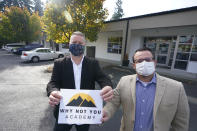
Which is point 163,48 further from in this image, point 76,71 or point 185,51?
point 76,71

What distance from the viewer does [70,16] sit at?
8.31 meters

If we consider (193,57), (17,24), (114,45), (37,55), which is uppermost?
(17,24)

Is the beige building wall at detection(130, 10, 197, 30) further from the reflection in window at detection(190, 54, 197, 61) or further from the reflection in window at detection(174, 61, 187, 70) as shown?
the reflection in window at detection(174, 61, 187, 70)

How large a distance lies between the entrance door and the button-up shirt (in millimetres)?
10360

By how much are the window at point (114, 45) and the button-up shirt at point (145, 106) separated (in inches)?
458

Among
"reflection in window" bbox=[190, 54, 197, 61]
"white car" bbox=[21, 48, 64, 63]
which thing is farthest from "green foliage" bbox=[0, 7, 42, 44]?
"reflection in window" bbox=[190, 54, 197, 61]

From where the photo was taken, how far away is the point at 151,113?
134cm

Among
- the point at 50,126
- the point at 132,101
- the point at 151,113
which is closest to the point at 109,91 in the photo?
the point at 132,101

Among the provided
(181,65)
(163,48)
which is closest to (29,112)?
(181,65)

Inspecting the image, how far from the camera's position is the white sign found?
4.50 feet

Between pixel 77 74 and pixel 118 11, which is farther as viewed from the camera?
pixel 118 11

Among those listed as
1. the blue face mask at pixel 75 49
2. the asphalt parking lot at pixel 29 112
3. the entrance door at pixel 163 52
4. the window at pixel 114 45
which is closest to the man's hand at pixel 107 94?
the blue face mask at pixel 75 49

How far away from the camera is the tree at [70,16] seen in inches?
320

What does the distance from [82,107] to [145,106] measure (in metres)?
0.84
